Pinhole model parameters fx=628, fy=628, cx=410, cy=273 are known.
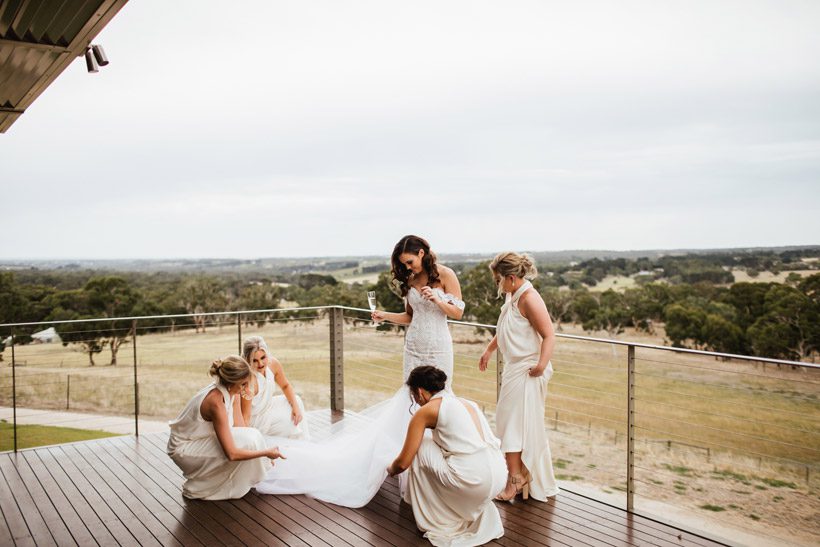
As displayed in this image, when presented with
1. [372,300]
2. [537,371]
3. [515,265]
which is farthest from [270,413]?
[515,265]

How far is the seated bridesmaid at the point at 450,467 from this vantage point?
9.89 feet

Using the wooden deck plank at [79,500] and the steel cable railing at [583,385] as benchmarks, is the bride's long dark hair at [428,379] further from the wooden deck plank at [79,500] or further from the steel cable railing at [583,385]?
the steel cable railing at [583,385]

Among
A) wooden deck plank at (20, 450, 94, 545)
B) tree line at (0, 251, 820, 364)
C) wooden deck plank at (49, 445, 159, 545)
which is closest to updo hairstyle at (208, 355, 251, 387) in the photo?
wooden deck plank at (49, 445, 159, 545)

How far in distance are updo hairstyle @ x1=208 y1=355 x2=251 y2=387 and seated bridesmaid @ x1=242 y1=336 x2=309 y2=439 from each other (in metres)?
0.50

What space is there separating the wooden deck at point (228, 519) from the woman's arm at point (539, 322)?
81cm

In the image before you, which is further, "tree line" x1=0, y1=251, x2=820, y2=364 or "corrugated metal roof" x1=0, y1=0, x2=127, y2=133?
"tree line" x1=0, y1=251, x2=820, y2=364

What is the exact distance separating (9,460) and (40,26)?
3.18 meters

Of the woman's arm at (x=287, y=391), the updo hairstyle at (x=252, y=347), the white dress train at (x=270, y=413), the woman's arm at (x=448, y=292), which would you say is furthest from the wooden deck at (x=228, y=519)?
the woman's arm at (x=448, y=292)

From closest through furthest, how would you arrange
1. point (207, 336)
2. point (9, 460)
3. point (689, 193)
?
point (9, 460) → point (207, 336) → point (689, 193)

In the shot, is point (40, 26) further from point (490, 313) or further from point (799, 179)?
point (799, 179)

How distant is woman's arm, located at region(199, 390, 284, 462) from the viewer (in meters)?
3.48

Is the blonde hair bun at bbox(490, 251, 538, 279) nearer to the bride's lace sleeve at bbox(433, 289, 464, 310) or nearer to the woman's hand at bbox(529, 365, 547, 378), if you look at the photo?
the bride's lace sleeve at bbox(433, 289, 464, 310)

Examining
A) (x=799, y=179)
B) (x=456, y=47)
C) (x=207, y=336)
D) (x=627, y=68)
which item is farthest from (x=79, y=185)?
(x=799, y=179)

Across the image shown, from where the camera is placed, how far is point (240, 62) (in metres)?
32.5
